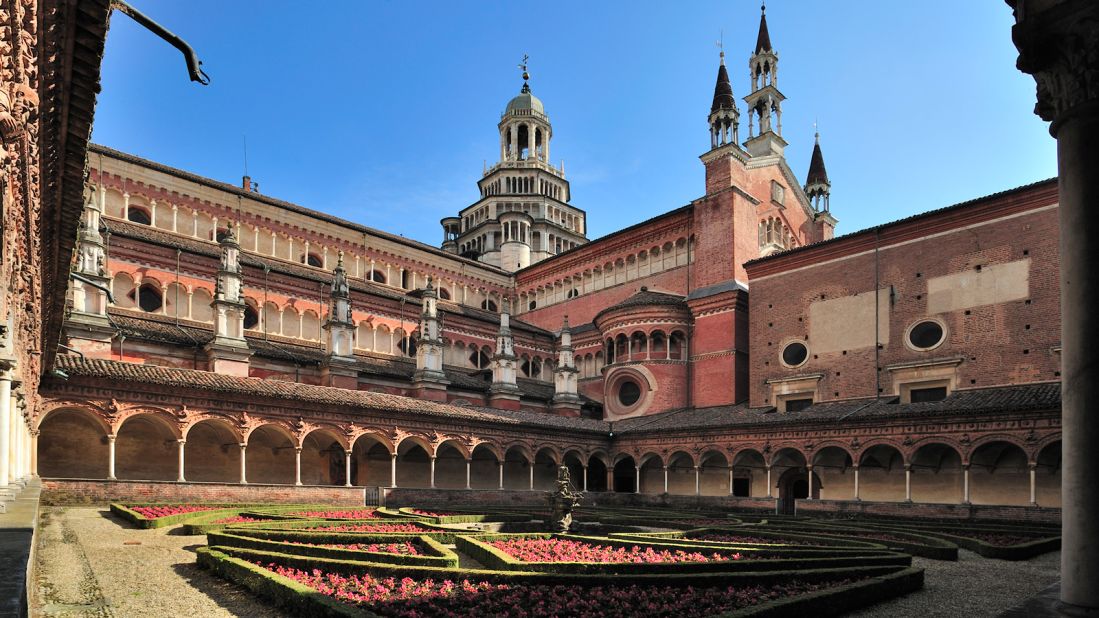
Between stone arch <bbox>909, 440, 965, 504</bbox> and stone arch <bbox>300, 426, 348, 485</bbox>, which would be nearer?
stone arch <bbox>909, 440, 965, 504</bbox>

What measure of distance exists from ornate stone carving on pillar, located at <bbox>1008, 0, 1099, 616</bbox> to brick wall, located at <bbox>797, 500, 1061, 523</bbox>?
27.9m

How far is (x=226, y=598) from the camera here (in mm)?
11531

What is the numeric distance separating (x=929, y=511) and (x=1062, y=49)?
A: 30.6 m

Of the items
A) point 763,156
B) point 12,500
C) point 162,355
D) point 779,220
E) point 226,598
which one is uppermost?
point 763,156

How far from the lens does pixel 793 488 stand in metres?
39.0

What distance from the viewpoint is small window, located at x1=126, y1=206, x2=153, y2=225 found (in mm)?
42312

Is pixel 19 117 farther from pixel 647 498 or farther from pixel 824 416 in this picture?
pixel 647 498

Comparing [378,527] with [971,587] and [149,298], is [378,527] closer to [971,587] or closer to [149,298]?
[971,587]

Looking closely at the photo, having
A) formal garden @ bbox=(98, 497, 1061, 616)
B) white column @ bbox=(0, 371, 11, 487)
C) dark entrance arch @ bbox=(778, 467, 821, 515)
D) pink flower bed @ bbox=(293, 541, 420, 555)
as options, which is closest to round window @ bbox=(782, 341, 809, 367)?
dark entrance arch @ bbox=(778, 467, 821, 515)

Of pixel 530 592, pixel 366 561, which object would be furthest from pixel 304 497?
pixel 530 592

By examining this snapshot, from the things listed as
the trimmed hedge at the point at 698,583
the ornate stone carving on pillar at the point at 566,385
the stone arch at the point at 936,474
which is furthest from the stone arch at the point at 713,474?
the trimmed hedge at the point at 698,583

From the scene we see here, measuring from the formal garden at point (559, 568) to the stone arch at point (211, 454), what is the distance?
999cm

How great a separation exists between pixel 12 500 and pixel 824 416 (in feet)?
104

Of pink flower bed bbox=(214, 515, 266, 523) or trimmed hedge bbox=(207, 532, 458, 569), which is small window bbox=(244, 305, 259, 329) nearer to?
pink flower bed bbox=(214, 515, 266, 523)
